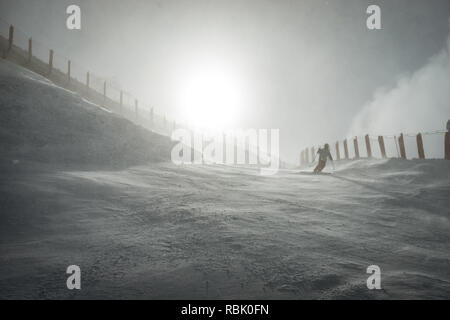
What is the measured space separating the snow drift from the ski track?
8.24 feet

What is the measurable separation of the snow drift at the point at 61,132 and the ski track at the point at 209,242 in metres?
2.51

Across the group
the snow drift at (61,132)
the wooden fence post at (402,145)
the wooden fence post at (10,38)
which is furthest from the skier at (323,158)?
the wooden fence post at (10,38)

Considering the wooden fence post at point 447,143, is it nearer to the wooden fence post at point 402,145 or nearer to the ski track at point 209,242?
the wooden fence post at point 402,145

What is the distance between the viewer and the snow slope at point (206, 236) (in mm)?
2570

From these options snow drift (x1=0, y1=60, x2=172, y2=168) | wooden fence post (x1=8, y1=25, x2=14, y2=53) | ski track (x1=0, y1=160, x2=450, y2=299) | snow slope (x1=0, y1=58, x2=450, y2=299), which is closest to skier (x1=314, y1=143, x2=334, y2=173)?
snow slope (x1=0, y1=58, x2=450, y2=299)

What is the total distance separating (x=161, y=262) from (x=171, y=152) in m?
9.48

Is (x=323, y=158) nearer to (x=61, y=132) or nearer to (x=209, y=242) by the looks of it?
(x=209, y=242)

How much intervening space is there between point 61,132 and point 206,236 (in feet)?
27.3

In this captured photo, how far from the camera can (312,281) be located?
Result: 270 cm

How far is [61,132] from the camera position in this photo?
9164 mm

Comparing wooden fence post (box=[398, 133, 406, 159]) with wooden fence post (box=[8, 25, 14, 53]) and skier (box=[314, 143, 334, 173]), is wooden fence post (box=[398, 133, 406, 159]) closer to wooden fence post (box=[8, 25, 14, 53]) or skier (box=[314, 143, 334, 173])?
skier (box=[314, 143, 334, 173])
